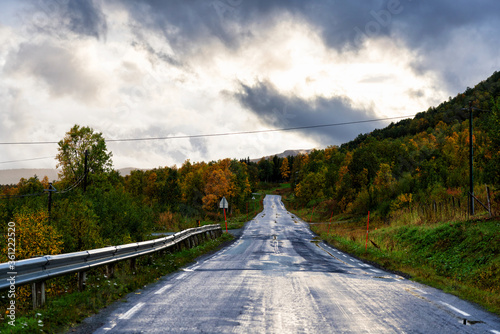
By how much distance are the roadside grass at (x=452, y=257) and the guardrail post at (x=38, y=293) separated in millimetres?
7843

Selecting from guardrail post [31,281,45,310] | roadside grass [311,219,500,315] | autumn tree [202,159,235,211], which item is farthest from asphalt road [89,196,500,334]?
autumn tree [202,159,235,211]

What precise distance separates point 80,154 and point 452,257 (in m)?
54.8

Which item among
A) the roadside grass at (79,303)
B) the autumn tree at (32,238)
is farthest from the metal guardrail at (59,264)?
the autumn tree at (32,238)

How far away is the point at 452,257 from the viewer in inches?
501

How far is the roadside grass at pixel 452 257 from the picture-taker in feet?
29.6

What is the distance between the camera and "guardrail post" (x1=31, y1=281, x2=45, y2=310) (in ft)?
18.2

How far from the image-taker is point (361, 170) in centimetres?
5053

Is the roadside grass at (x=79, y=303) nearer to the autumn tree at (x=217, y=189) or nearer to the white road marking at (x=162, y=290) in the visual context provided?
the white road marking at (x=162, y=290)

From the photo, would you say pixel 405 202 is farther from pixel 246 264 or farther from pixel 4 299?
pixel 4 299

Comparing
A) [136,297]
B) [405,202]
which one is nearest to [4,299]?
[136,297]

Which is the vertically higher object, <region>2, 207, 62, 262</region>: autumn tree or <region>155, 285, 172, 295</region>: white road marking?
<region>2, 207, 62, 262</region>: autumn tree

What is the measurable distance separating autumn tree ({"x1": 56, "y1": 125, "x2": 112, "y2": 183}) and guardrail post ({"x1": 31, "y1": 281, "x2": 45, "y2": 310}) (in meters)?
51.9

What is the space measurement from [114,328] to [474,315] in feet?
19.4

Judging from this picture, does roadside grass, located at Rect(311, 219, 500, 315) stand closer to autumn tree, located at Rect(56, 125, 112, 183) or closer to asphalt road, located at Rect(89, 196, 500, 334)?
asphalt road, located at Rect(89, 196, 500, 334)
